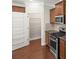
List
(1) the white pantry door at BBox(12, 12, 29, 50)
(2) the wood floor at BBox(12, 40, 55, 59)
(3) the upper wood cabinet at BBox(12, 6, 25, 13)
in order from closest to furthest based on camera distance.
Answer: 1. (2) the wood floor at BBox(12, 40, 55, 59)
2. (1) the white pantry door at BBox(12, 12, 29, 50)
3. (3) the upper wood cabinet at BBox(12, 6, 25, 13)

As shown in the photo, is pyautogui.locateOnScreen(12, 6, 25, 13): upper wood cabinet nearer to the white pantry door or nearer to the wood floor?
the white pantry door

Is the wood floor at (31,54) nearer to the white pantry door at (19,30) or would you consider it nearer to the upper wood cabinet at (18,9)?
the white pantry door at (19,30)

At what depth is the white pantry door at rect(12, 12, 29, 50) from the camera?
636 centimetres

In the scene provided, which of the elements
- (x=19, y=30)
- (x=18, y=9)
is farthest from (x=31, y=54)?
(x=18, y=9)

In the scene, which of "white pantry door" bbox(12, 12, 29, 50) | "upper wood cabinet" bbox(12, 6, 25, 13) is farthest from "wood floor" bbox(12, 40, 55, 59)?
"upper wood cabinet" bbox(12, 6, 25, 13)

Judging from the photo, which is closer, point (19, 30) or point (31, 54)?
point (31, 54)

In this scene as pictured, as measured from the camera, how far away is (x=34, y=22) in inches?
384

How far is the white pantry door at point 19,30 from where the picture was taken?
6.36 metres

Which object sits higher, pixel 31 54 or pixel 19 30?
pixel 19 30

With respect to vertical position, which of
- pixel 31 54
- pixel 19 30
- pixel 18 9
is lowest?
pixel 31 54

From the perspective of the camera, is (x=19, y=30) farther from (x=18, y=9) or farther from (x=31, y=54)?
(x=31, y=54)

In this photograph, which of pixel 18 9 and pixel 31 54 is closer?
pixel 31 54

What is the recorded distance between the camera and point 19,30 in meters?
6.79

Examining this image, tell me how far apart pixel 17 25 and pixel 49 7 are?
97.0 inches
